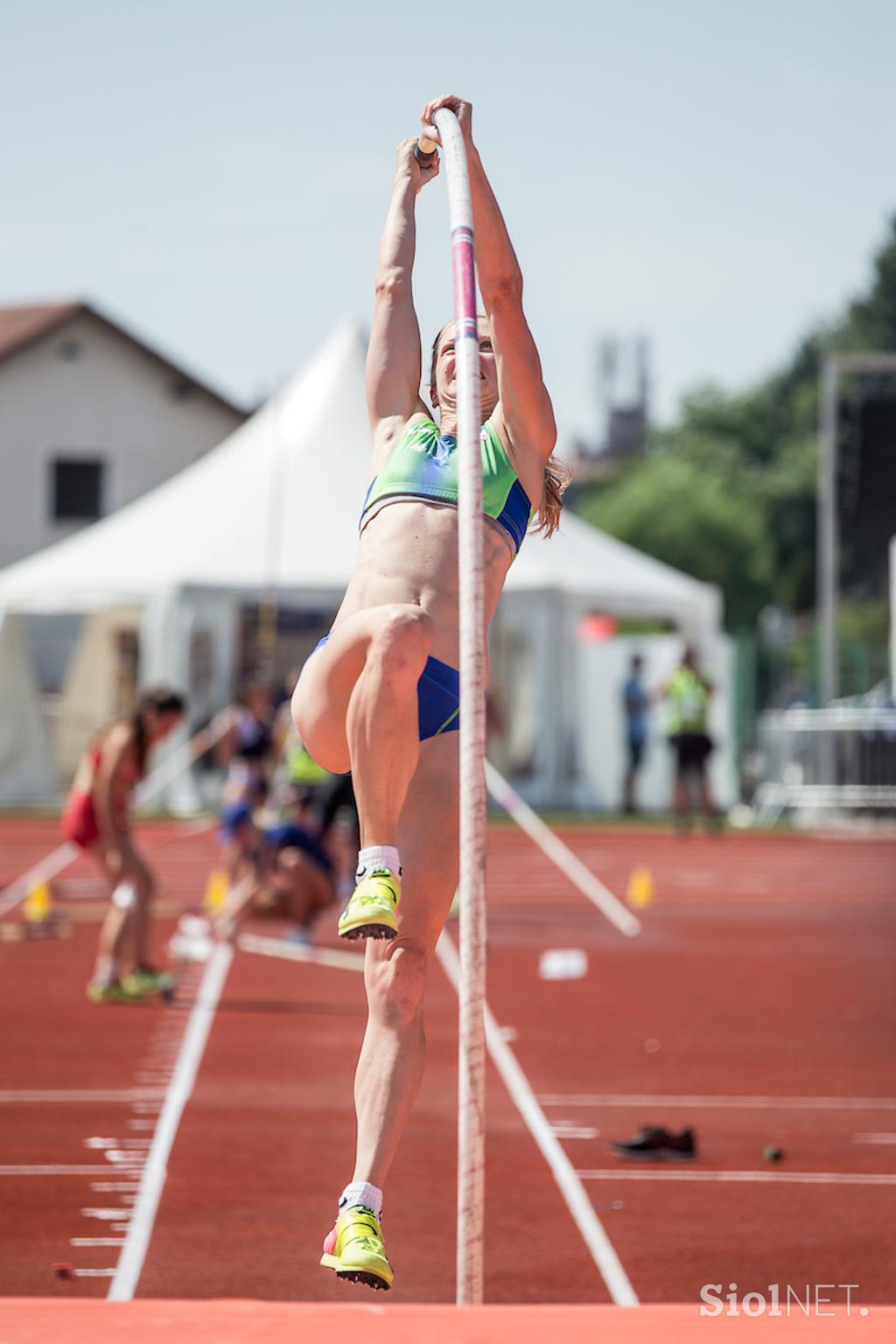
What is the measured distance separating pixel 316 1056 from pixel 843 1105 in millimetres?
2438

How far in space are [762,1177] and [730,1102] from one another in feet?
4.85

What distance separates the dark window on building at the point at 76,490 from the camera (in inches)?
1630

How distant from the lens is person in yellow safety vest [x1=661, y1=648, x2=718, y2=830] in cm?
2442

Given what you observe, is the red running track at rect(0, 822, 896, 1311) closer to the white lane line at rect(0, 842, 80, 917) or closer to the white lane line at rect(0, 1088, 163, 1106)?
the white lane line at rect(0, 1088, 163, 1106)

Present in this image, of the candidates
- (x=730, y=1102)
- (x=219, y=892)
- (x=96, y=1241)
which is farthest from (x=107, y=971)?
(x=96, y=1241)

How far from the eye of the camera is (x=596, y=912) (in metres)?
16.9

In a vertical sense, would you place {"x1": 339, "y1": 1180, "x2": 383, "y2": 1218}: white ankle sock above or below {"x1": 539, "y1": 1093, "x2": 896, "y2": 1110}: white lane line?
above

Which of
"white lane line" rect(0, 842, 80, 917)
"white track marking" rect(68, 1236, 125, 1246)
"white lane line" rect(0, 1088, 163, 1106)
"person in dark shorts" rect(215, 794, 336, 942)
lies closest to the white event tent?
"white lane line" rect(0, 842, 80, 917)

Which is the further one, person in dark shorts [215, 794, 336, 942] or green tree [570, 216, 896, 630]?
green tree [570, 216, 896, 630]

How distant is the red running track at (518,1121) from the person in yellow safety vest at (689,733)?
862cm

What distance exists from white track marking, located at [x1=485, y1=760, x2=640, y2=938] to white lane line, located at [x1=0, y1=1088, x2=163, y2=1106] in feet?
13.4

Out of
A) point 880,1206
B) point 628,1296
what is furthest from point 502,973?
point 628,1296

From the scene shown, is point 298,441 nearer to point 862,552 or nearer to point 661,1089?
point 661,1089

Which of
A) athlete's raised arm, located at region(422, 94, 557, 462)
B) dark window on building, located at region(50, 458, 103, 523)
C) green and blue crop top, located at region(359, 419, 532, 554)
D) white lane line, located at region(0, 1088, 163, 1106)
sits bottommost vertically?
white lane line, located at region(0, 1088, 163, 1106)
